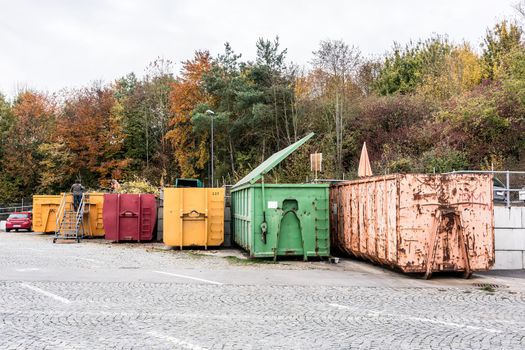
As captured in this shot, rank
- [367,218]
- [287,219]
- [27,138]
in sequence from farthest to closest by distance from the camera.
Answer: [27,138]
[287,219]
[367,218]

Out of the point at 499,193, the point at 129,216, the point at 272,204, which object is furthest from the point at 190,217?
the point at 499,193

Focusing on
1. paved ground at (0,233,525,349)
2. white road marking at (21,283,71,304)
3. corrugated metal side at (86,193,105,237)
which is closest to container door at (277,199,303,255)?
paved ground at (0,233,525,349)

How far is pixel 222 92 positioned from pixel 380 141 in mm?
13296

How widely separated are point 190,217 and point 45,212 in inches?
500

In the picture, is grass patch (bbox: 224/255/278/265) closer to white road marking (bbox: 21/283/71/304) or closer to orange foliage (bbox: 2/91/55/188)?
white road marking (bbox: 21/283/71/304)

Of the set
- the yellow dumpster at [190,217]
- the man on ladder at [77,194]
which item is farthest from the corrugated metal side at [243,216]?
the man on ladder at [77,194]

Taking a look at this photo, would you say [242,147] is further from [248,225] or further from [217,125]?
[248,225]

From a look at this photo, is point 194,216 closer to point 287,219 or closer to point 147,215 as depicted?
point 287,219

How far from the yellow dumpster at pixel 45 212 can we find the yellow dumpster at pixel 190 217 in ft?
38.6

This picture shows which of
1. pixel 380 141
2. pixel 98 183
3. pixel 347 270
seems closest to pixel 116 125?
pixel 98 183

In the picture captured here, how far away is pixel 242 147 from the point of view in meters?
39.6

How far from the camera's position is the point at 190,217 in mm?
17188

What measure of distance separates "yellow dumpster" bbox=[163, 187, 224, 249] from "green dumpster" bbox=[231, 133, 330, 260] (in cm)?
320

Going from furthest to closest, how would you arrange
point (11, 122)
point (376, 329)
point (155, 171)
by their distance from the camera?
point (11, 122)
point (155, 171)
point (376, 329)
